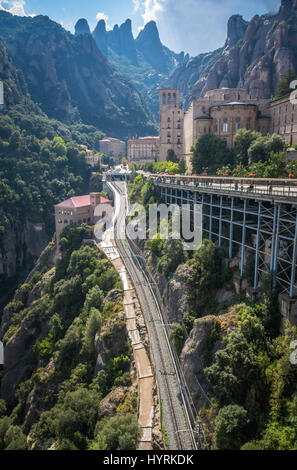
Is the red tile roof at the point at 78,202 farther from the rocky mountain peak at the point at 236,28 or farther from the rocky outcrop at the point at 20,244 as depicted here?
the rocky mountain peak at the point at 236,28

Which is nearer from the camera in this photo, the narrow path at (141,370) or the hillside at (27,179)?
the narrow path at (141,370)

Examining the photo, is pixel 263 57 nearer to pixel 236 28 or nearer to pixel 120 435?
pixel 236 28

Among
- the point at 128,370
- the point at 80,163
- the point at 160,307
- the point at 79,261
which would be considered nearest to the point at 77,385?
the point at 128,370

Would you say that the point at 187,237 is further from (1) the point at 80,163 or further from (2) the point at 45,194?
(1) the point at 80,163

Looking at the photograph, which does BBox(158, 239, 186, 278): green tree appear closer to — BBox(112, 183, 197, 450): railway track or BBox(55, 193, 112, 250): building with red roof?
BBox(112, 183, 197, 450): railway track

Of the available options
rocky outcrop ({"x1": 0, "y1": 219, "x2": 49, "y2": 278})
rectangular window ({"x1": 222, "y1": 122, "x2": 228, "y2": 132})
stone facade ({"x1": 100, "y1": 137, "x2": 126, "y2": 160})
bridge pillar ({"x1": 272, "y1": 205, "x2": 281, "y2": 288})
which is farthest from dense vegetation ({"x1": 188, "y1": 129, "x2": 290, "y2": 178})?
stone facade ({"x1": 100, "y1": 137, "x2": 126, "y2": 160})

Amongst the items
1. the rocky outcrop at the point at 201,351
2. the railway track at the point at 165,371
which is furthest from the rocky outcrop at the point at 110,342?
the rocky outcrop at the point at 201,351
